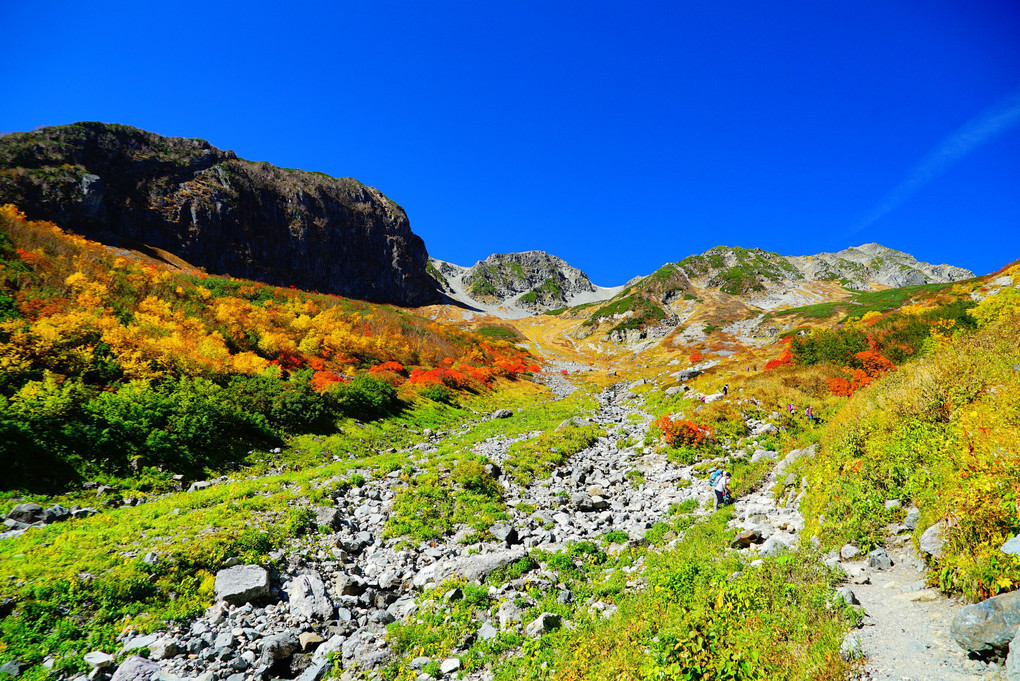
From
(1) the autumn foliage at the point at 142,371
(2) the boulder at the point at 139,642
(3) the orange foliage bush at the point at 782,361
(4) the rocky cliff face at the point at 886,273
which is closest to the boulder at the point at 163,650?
(2) the boulder at the point at 139,642

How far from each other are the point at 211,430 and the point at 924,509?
2334 centimetres

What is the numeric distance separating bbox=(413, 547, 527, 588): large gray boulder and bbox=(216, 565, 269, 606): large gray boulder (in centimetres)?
337

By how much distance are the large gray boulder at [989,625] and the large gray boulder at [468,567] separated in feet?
25.4

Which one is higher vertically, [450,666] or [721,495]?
[721,495]

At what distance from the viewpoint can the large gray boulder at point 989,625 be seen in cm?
436

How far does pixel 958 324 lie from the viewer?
25031 mm

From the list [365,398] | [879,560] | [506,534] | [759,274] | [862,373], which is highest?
[759,274]

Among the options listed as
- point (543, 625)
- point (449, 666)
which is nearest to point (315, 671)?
point (449, 666)

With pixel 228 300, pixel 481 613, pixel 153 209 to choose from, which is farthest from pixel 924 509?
pixel 153 209

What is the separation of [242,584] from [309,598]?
4.81 feet

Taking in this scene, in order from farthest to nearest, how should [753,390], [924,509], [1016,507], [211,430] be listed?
[753,390], [211,430], [924,509], [1016,507]

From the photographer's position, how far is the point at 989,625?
452 cm

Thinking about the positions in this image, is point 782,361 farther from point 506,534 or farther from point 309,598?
point 309,598

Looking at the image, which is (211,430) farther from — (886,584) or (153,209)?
(153,209)
